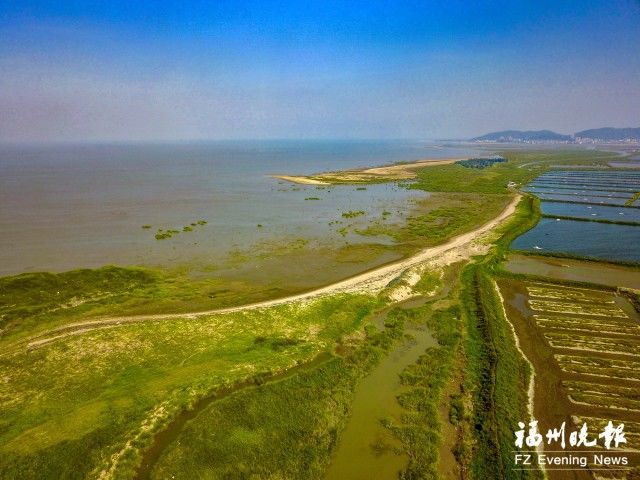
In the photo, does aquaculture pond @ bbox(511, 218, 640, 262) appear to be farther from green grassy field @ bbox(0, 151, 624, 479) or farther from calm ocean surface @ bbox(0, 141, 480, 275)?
calm ocean surface @ bbox(0, 141, 480, 275)

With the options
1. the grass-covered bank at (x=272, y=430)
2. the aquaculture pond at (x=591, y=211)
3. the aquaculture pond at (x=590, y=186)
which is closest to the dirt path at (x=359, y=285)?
the grass-covered bank at (x=272, y=430)

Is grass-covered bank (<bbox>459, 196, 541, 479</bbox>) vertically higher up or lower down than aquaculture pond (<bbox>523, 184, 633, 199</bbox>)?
lower down

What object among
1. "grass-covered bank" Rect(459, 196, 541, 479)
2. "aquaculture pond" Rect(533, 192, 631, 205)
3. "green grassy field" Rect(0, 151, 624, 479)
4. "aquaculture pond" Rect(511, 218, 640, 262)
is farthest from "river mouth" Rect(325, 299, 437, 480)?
"aquaculture pond" Rect(533, 192, 631, 205)

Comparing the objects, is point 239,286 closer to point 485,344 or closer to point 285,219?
point 485,344

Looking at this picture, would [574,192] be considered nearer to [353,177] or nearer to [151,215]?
[353,177]

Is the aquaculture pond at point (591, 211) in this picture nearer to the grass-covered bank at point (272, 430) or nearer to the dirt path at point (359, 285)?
the dirt path at point (359, 285)

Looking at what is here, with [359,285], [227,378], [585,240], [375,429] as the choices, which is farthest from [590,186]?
[227,378]

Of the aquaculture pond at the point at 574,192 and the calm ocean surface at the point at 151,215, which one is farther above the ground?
the aquaculture pond at the point at 574,192
